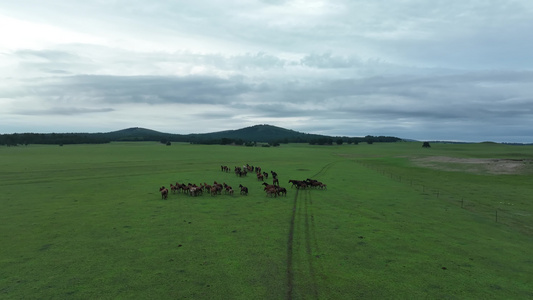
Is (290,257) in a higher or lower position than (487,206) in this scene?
lower

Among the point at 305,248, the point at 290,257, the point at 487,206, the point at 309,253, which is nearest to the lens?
the point at 290,257

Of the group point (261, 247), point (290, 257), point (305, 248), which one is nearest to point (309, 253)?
point (305, 248)

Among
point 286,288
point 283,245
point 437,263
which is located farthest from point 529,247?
point 286,288

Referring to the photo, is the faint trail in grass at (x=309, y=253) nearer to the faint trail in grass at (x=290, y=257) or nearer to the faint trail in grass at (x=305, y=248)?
the faint trail in grass at (x=305, y=248)

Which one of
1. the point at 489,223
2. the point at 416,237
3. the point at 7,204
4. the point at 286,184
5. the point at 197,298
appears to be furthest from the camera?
the point at 286,184

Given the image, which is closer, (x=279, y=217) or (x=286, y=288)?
(x=286, y=288)

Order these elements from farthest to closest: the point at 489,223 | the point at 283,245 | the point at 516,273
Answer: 1. the point at 489,223
2. the point at 283,245
3. the point at 516,273

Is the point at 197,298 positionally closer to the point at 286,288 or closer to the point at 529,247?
the point at 286,288

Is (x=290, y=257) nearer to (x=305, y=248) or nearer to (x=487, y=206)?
(x=305, y=248)

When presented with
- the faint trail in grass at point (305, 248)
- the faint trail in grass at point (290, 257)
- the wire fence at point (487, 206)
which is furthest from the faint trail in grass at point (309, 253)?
the wire fence at point (487, 206)

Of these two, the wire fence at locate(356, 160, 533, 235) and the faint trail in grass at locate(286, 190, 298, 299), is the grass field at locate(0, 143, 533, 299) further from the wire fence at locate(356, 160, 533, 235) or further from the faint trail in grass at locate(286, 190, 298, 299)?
the wire fence at locate(356, 160, 533, 235)

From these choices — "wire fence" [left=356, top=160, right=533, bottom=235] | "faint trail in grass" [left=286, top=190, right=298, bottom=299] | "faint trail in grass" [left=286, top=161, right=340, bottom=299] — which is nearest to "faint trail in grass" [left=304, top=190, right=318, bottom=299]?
"faint trail in grass" [left=286, top=161, right=340, bottom=299]
